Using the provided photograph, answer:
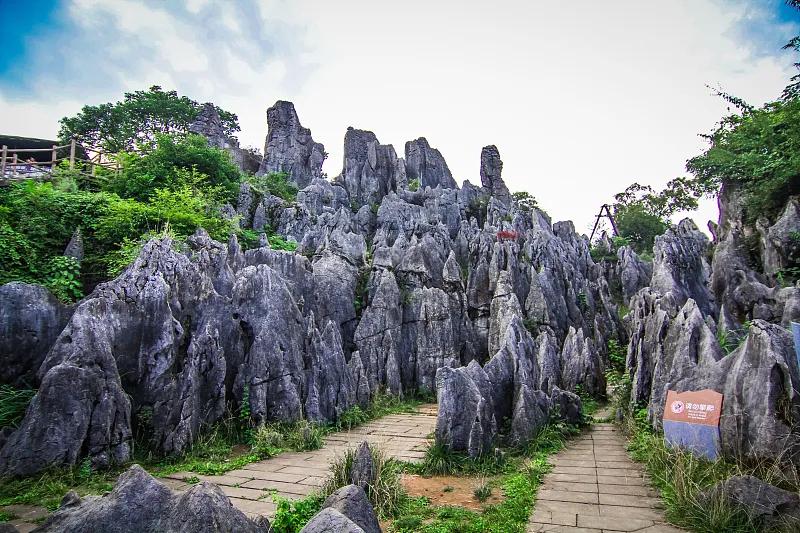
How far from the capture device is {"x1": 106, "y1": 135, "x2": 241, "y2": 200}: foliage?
15.9 meters

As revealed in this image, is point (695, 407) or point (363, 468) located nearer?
point (363, 468)

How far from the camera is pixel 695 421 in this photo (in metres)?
6.68

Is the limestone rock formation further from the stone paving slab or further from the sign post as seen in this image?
the sign post

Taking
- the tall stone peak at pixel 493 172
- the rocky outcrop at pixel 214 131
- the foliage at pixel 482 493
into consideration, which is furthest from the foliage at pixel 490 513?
the rocky outcrop at pixel 214 131

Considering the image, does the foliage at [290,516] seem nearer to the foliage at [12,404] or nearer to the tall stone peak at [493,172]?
the foliage at [12,404]

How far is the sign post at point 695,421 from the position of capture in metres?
6.40

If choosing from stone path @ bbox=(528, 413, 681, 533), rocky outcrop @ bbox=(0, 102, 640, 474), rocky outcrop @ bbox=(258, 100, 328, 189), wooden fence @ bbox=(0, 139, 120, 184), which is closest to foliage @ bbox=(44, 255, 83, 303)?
rocky outcrop @ bbox=(0, 102, 640, 474)

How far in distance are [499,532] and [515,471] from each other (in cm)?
260

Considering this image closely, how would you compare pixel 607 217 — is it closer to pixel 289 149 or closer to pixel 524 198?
pixel 524 198

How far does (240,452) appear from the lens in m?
8.44

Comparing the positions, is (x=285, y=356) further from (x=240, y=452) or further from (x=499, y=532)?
(x=499, y=532)

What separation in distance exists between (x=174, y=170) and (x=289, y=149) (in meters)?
22.3

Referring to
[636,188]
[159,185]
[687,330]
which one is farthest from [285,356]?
[636,188]

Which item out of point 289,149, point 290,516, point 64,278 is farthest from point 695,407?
point 289,149
